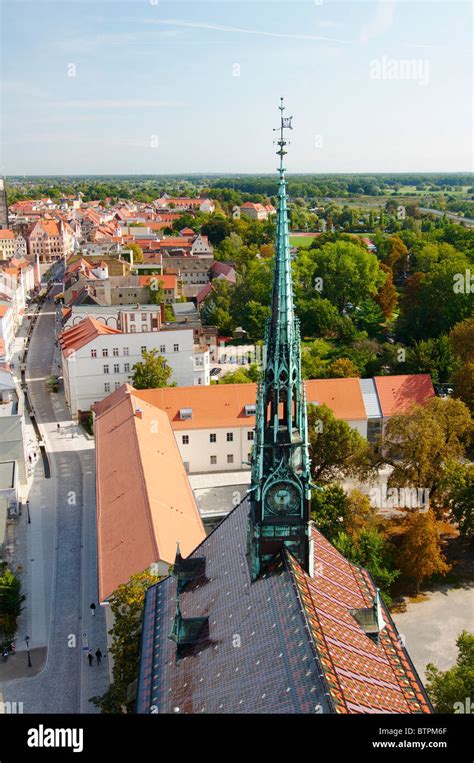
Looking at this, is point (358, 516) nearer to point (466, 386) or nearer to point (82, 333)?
point (466, 386)

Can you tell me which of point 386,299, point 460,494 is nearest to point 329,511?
point 460,494

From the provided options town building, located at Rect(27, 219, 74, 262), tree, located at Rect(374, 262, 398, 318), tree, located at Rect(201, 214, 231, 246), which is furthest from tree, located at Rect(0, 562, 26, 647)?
town building, located at Rect(27, 219, 74, 262)

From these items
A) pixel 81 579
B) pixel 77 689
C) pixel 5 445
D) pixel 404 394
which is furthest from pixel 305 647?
pixel 404 394

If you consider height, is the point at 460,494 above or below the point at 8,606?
above

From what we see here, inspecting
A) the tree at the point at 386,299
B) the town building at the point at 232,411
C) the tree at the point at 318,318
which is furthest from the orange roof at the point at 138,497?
the tree at the point at 386,299

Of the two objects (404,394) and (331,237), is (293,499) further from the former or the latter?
(331,237)
